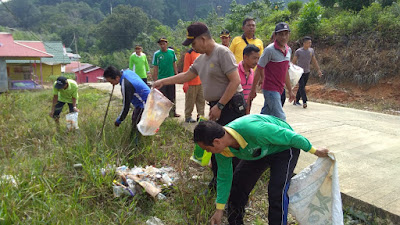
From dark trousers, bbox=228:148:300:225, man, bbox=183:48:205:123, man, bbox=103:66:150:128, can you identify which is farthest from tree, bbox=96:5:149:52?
dark trousers, bbox=228:148:300:225

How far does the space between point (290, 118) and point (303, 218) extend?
3.54m

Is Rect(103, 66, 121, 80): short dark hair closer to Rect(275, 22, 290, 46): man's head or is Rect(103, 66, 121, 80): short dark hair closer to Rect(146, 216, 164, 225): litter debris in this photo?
Rect(146, 216, 164, 225): litter debris

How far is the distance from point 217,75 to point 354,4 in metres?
13.3

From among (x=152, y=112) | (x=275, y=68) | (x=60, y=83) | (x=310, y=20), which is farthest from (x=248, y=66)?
(x=310, y=20)

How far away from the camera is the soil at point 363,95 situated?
7.80 meters

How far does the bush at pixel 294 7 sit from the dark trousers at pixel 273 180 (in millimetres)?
14383

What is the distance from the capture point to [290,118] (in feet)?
18.4

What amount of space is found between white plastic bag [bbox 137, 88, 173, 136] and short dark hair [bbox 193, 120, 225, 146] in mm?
1475

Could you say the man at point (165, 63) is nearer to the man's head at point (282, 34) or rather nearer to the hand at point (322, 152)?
the man's head at point (282, 34)

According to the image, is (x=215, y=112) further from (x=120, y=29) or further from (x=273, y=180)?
(x=120, y=29)

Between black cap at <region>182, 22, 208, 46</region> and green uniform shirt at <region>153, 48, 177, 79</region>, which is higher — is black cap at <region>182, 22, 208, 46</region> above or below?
above

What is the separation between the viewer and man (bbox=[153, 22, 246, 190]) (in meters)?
2.79

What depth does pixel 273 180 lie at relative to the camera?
2262 mm

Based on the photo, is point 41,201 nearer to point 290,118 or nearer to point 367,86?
point 290,118
